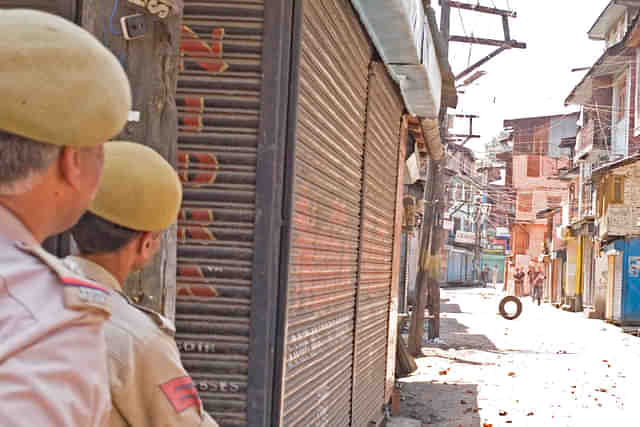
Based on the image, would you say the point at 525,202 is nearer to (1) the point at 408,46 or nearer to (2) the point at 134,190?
(1) the point at 408,46

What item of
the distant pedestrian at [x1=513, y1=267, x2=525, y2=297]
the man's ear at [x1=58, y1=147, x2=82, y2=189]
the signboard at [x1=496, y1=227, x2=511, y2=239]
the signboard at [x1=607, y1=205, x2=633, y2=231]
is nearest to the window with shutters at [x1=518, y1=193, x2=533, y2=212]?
the distant pedestrian at [x1=513, y1=267, x2=525, y2=297]

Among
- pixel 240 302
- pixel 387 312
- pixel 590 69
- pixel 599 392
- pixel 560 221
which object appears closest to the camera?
pixel 240 302

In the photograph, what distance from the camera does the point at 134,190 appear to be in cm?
175

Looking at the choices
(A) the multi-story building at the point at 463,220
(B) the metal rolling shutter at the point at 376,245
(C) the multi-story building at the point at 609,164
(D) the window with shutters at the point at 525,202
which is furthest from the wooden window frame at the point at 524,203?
(B) the metal rolling shutter at the point at 376,245

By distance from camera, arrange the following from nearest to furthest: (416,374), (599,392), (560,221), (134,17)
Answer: (134,17), (599,392), (416,374), (560,221)

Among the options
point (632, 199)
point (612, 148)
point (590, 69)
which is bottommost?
point (632, 199)

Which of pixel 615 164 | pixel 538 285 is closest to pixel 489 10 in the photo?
pixel 615 164

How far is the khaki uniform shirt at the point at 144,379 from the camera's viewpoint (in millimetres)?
1514

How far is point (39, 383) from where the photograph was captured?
42.0 inches

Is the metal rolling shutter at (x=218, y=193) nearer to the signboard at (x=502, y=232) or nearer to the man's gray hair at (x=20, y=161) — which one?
the man's gray hair at (x=20, y=161)

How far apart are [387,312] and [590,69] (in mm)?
28521

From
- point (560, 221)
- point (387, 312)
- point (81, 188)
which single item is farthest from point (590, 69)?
point (81, 188)

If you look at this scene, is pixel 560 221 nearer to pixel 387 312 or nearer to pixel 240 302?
pixel 387 312

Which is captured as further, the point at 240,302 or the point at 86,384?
the point at 240,302
